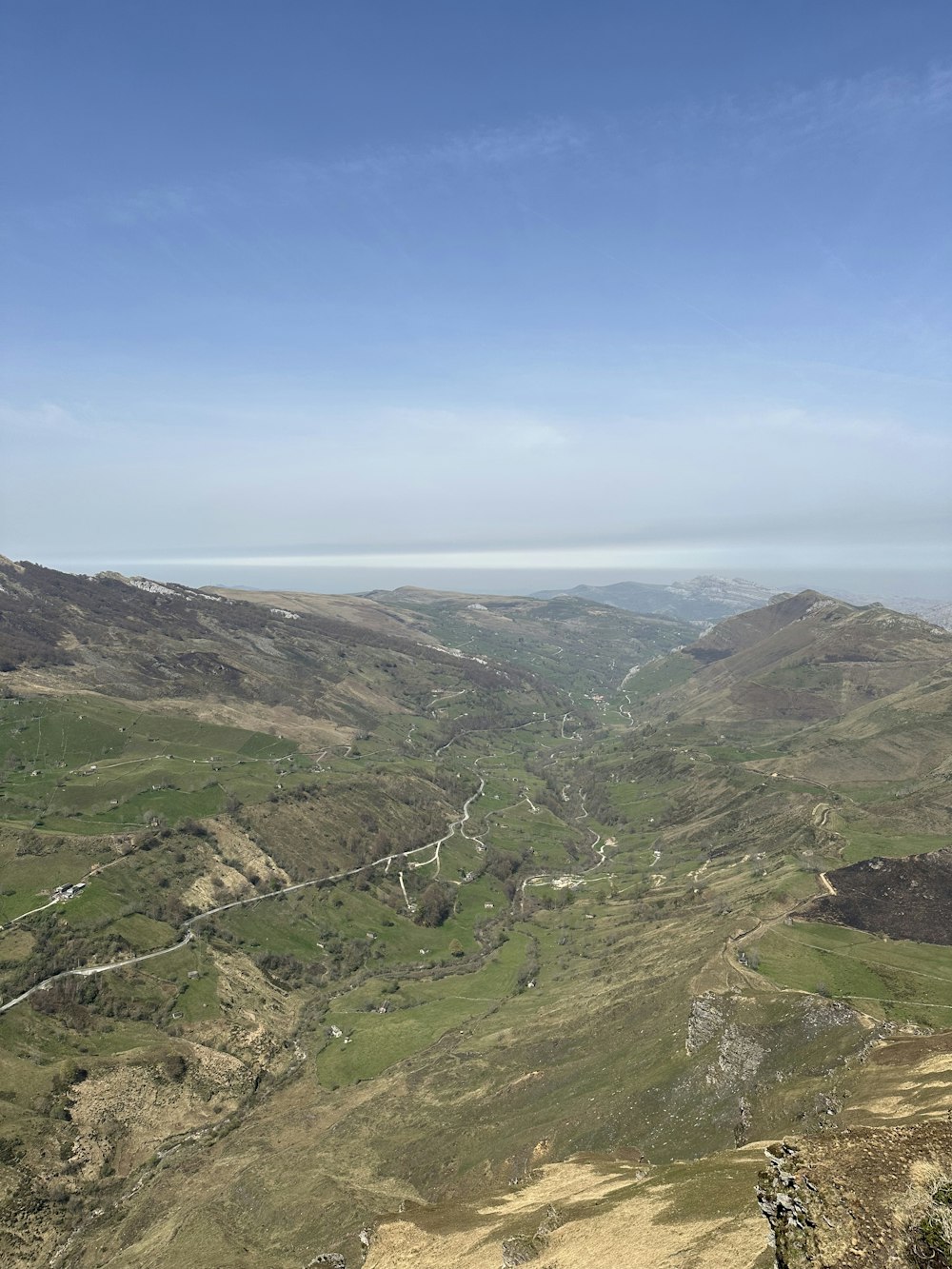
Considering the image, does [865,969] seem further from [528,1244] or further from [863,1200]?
[863,1200]

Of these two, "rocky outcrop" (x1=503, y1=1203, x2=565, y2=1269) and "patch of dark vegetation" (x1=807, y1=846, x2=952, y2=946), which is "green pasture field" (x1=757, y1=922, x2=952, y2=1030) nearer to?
"patch of dark vegetation" (x1=807, y1=846, x2=952, y2=946)

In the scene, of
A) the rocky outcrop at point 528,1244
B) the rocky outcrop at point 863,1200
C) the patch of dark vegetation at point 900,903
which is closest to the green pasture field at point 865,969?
the patch of dark vegetation at point 900,903

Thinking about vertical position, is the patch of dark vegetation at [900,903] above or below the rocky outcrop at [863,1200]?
below

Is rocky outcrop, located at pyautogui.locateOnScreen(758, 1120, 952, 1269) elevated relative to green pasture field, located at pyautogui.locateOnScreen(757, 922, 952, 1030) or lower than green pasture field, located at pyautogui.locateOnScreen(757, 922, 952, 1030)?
elevated

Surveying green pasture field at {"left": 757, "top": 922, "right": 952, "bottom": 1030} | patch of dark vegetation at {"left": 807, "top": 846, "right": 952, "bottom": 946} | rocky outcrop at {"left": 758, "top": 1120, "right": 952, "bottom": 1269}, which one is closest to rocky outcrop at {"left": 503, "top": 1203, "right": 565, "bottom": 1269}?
rocky outcrop at {"left": 758, "top": 1120, "right": 952, "bottom": 1269}

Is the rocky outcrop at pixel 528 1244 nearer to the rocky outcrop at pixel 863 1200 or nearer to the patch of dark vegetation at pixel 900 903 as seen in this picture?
the rocky outcrop at pixel 863 1200

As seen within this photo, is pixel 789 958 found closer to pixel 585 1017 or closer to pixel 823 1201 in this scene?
pixel 585 1017

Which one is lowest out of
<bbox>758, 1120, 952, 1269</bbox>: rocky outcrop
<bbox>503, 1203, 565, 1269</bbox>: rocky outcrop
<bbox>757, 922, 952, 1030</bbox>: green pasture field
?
<bbox>757, 922, 952, 1030</bbox>: green pasture field

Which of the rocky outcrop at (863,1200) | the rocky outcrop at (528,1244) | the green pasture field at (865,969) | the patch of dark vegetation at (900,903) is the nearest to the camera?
the rocky outcrop at (863,1200)

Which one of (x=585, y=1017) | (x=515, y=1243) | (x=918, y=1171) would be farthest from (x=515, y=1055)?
(x=918, y=1171)
